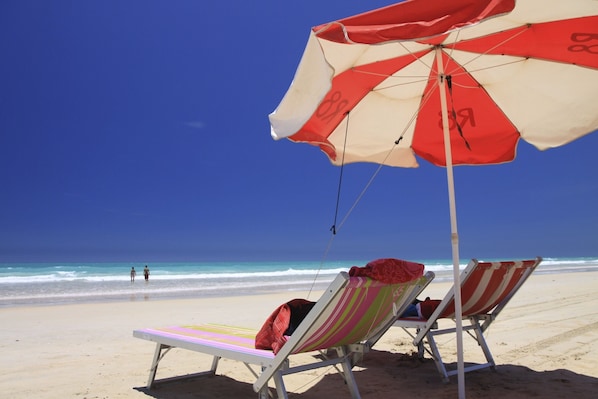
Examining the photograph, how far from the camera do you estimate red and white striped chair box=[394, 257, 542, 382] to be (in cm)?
407

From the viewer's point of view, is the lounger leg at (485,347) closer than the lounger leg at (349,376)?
No

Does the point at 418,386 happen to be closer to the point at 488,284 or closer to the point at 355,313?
the point at 488,284

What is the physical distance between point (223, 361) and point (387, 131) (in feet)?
9.49

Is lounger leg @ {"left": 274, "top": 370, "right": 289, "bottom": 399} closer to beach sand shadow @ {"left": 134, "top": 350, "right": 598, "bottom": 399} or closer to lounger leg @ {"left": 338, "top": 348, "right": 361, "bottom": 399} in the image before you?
lounger leg @ {"left": 338, "top": 348, "right": 361, "bottom": 399}

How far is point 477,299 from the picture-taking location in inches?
170

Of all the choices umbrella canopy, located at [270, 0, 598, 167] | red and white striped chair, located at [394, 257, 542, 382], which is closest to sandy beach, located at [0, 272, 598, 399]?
red and white striped chair, located at [394, 257, 542, 382]

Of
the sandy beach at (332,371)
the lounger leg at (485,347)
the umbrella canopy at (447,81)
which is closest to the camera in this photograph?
the umbrella canopy at (447,81)

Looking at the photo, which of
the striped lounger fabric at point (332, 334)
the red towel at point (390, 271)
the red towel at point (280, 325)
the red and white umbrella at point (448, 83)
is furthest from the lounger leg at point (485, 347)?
the red towel at point (280, 325)

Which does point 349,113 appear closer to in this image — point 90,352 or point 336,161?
point 336,161

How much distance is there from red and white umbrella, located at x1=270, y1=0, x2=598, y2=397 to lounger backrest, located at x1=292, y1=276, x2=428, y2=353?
49 cm

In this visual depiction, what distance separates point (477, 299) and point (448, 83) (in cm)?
186

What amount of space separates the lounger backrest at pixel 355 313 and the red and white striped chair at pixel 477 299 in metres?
0.75

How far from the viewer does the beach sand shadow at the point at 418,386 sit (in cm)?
383

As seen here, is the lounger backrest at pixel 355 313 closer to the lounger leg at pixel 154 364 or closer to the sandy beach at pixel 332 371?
the sandy beach at pixel 332 371
